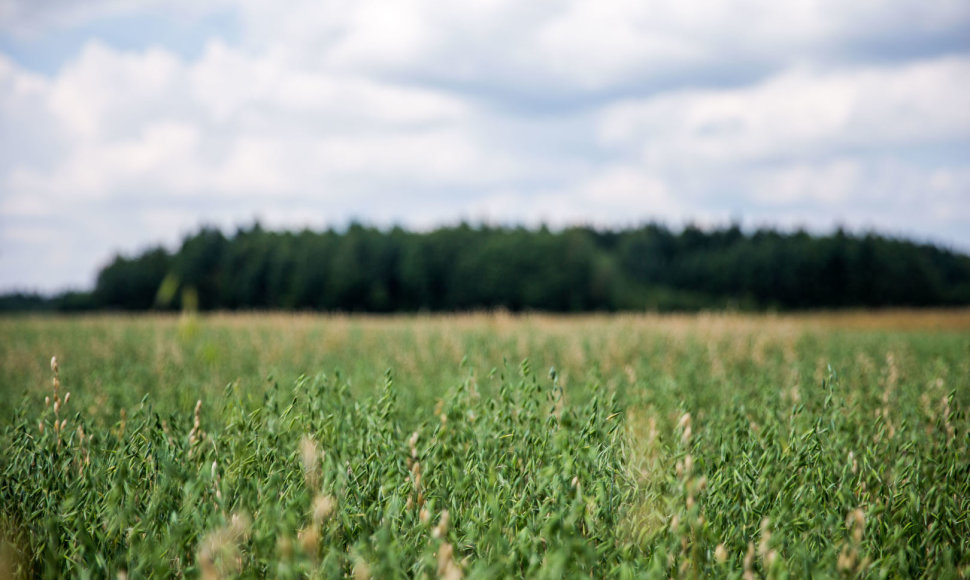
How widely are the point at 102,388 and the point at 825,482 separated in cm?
689

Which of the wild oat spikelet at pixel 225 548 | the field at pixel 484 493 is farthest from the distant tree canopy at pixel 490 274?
the wild oat spikelet at pixel 225 548

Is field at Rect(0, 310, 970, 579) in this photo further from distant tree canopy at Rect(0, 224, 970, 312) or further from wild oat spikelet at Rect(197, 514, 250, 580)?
distant tree canopy at Rect(0, 224, 970, 312)

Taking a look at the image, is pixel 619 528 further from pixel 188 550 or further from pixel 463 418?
pixel 188 550

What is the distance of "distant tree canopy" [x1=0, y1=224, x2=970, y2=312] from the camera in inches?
2085

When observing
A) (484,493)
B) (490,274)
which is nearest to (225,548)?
(484,493)

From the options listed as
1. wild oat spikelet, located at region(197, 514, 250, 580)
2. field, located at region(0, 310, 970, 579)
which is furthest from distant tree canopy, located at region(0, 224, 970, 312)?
wild oat spikelet, located at region(197, 514, 250, 580)

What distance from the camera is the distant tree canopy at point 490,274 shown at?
53.0 m

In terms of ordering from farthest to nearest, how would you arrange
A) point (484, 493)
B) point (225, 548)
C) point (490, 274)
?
1. point (490, 274)
2. point (484, 493)
3. point (225, 548)

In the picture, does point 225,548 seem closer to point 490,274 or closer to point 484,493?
point 484,493

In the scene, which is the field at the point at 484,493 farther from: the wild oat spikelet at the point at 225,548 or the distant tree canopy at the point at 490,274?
the distant tree canopy at the point at 490,274

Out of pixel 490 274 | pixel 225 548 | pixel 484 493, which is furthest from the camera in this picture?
pixel 490 274

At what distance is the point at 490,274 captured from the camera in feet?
174

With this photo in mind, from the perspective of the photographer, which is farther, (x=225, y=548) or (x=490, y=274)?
(x=490, y=274)

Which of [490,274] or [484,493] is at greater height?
[490,274]
